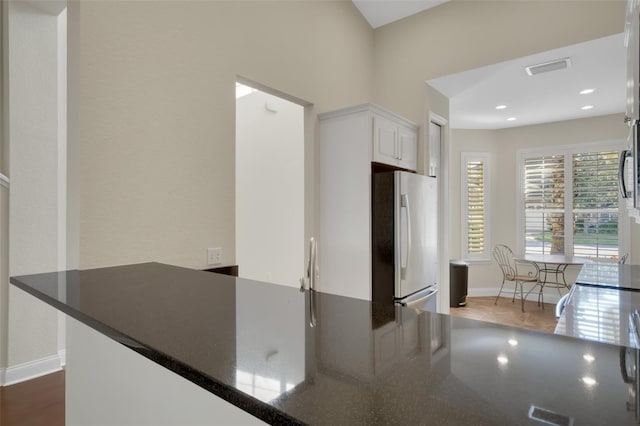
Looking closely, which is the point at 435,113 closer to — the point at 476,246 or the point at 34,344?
the point at 476,246

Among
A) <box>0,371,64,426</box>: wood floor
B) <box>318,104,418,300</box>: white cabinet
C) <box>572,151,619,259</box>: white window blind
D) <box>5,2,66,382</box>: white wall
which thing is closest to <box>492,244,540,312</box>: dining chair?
<box>572,151,619,259</box>: white window blind

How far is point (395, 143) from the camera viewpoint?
10.3 feet

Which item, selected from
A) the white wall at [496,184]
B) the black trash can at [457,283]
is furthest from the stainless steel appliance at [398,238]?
the white wall at [496,184]

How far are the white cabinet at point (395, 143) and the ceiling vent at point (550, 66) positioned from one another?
3.79 feet

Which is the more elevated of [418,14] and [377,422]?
[418,14]

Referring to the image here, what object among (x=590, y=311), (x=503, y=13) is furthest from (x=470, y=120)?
(x=590, y=311)

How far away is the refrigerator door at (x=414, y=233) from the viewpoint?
2.85 m

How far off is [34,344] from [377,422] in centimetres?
317

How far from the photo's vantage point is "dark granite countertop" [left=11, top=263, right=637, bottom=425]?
17.3 inches

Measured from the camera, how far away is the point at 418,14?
359 cm

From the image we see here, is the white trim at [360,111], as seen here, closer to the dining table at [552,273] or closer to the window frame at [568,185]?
the dining table at [552,273]

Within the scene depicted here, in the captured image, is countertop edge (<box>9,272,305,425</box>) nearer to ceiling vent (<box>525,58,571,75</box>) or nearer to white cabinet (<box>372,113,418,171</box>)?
white cabinet (<box>372,113,418,171</box>)

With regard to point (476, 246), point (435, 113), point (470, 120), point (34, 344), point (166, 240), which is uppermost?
point (470, 120)

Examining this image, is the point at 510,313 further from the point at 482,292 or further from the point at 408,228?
the point at 408,228
